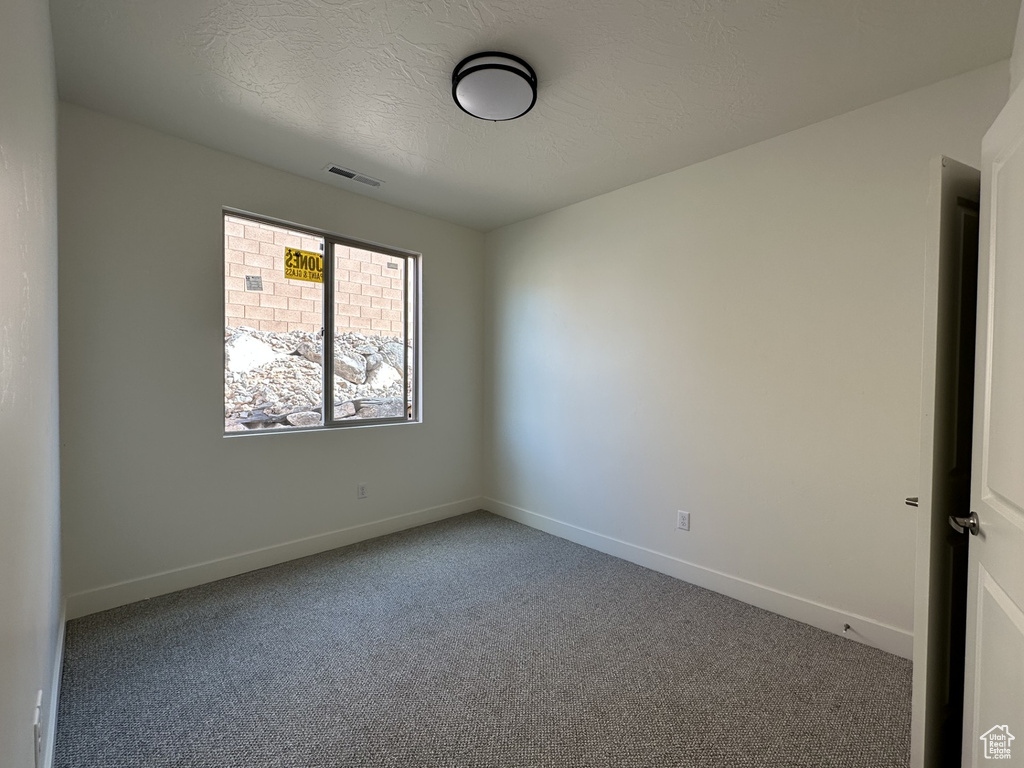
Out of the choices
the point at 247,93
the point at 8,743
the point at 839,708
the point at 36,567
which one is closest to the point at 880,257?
the point at 839,708

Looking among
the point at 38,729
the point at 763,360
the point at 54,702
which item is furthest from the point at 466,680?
the point at 763,360

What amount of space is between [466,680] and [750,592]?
5.63 ft

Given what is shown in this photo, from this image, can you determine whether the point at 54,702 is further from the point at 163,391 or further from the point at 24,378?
the point at 163,391

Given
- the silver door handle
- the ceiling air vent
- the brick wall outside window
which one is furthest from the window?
the silver door handle

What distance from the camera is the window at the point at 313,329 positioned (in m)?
3.06

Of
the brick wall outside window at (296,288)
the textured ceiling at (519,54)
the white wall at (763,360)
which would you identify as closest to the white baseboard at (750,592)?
the white wall at (763,360)

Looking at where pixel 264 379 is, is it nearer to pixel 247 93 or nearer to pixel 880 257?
pixel 247 93

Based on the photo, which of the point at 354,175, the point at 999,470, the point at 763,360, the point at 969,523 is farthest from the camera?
the point at 354,175

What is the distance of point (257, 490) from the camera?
3.07m

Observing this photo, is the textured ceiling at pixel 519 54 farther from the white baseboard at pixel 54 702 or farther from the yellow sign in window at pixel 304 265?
the white baseboard at pixel 54 702

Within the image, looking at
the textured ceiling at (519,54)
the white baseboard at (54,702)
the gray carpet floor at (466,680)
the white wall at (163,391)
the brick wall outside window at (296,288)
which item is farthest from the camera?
the brick wall outside window at (296,288)

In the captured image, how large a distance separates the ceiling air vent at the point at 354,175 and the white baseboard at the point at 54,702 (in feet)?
9.09

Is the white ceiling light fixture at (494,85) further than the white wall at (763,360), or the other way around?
the white wall at (763,360)

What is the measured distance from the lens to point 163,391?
8.79 ft
